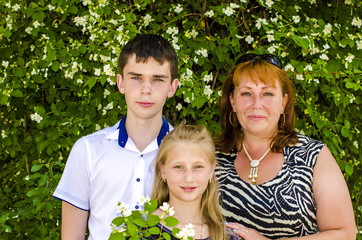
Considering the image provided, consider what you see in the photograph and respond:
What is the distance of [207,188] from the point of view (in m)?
2.72

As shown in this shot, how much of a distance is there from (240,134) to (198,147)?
50cm

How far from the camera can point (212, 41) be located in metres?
3.74

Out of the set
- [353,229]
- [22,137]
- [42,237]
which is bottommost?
[42,237]

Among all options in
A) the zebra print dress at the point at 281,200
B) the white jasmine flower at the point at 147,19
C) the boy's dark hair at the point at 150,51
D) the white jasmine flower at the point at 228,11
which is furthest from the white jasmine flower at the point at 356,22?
the boy's dark hair at the point at 150,51

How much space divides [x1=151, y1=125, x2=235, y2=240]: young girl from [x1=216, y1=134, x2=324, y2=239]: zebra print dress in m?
0.20

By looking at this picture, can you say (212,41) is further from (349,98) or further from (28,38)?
(28,38)

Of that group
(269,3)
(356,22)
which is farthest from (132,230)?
(356,22)

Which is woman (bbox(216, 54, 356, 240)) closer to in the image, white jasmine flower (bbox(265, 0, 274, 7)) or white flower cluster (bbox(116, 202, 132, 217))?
white flower cluster (bbox(116, 202, 132, 217))

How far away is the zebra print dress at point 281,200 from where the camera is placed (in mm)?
2820

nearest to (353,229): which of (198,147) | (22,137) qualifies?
(198,147)

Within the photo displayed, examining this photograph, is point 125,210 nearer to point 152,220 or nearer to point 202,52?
point 152,220

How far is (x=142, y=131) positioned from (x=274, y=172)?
1.90 ft

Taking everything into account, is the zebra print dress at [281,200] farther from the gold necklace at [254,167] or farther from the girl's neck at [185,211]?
the girl's neck at [185,211]

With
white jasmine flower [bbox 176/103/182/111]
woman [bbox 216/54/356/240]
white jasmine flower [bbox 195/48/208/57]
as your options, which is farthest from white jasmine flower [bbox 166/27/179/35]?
woman [bbox 216/54/356/240]
